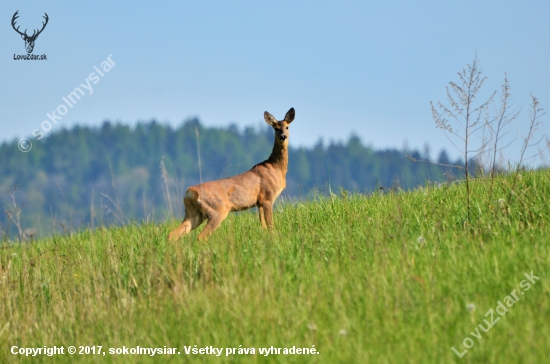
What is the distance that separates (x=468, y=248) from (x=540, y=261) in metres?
0.87

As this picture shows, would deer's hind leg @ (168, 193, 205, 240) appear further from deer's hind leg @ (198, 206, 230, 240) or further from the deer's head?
the deer's head

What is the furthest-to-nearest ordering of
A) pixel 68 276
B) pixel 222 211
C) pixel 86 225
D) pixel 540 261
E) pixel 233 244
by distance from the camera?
pixel 86 225
pixel 222 211
pixel 68 276
pixel 233 244
pixel 540 261

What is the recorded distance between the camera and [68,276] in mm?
8242

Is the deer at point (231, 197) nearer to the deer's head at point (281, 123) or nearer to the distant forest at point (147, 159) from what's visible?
the deer's head at point (281, 123)

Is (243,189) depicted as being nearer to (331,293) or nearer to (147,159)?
(331,293)

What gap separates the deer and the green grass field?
4.11ft

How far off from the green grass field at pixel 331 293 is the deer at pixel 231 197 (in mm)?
1253

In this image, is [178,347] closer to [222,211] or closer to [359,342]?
[359,342]

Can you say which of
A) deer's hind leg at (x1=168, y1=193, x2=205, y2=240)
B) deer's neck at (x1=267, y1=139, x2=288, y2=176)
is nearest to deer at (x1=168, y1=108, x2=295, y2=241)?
deer's hind leg at (x1=168, y1=193, x2=205, y2=240)

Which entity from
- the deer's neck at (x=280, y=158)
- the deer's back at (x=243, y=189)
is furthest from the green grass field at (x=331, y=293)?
the deer's neck at (x=280, y=158)

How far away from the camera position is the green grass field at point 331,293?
500 centimetres

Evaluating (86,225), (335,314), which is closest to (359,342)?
→ (335,314)

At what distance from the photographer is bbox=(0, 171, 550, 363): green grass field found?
16.4 feet

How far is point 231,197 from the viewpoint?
1030 centimetres
